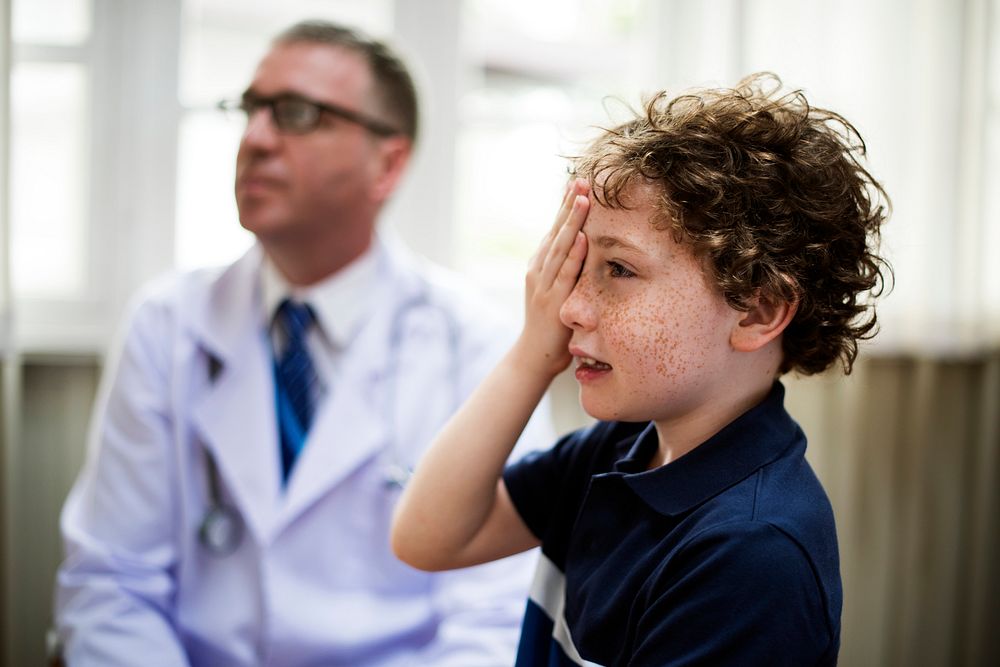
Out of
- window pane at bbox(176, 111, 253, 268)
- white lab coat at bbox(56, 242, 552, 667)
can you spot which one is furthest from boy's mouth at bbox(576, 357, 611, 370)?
window pane at bbox(176, 111, 253, 268)

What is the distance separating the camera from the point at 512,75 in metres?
2.23

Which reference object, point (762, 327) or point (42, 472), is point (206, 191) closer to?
point (42, 472)

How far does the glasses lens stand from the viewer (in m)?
1.41

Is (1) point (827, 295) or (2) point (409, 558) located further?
(2) point (409, 558)

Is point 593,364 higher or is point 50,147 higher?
point 50,147

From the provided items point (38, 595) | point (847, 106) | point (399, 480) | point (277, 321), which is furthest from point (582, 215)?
point (38, 595)

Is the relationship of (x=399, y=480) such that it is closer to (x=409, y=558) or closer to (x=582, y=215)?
(x=409, y=558)

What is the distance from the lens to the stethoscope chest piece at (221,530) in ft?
4.38

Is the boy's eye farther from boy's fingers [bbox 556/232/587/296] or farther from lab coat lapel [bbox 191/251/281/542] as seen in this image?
lab coat lapel [bbox 191/251/281/542]

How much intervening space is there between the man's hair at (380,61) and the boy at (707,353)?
754 mm

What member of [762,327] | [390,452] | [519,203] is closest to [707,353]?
[762,327]

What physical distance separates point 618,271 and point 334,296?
0.77 meters

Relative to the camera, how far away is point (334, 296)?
1.48 meters

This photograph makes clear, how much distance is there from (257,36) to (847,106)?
1.41m
